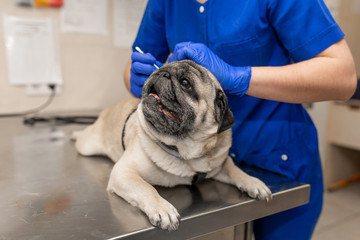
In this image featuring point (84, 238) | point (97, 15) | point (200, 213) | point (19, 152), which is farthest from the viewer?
point (97, 15)

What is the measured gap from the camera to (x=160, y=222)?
68 centimetres

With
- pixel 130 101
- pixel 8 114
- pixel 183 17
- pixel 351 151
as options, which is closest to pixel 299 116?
pixel 183 17

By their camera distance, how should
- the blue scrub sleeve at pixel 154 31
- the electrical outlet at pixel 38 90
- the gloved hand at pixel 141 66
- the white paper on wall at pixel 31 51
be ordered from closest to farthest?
the gloved hand at pixel 141 66
the blue scrub sleeve at pixel 154 31
the white paper on wall at pixel 31 51
the electrical outlet at pixel 38 90

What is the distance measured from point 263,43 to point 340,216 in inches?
87.9

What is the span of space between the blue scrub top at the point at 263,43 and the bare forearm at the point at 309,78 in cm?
5

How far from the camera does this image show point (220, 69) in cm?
88

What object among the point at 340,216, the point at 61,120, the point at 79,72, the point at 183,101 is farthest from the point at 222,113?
the point at 340,216

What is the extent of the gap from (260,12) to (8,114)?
1.74 meters

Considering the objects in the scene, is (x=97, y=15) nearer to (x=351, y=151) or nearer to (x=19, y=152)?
(x=19, y=152)

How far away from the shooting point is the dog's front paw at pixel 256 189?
0.84m

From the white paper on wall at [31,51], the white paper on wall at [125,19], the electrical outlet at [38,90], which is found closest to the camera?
the white paper on wall at [31,51]

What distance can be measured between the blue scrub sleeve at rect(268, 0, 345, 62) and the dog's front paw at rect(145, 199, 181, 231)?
2.01 ft

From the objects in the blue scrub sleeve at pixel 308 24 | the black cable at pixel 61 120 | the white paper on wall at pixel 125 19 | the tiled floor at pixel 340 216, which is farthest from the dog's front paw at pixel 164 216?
the tiled floor at pixel 340 216

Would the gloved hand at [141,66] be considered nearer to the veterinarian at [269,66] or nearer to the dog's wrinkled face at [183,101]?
the veterinarian at [269,66]
